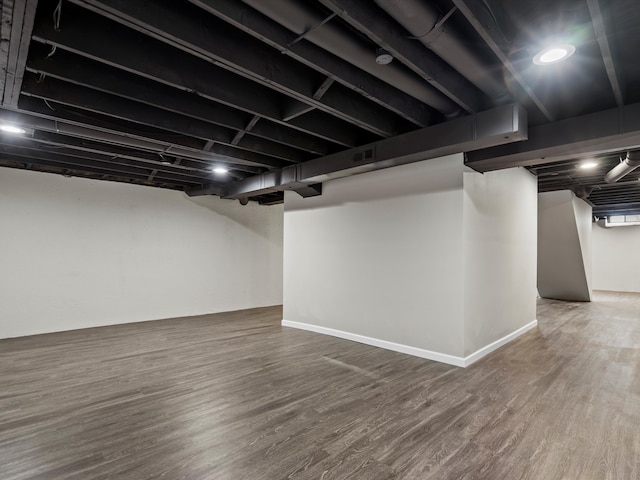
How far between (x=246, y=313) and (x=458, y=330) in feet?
15.2

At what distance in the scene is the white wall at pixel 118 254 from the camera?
5.16 metres

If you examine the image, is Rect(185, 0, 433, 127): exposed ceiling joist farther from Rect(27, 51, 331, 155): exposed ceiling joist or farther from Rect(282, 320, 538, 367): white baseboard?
Rect(282, 320, 538, 367): white baseboard

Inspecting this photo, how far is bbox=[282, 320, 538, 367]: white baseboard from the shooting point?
3781 mm

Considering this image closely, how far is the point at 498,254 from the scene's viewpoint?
14.6 ft

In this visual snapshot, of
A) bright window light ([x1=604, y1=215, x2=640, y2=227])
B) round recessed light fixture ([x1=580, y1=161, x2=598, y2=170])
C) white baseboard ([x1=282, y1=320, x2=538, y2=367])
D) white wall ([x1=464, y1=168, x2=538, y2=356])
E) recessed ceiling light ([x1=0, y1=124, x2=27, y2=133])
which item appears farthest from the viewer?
bright window light ([x1=604, y1=215, x2=640, y2=227])

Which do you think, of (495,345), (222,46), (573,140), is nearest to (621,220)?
(495,345)

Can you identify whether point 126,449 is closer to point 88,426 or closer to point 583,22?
point 88,426

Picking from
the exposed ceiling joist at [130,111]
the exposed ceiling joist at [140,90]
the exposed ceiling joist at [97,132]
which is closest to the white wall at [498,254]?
the exposed ceiling joist at [140,90]

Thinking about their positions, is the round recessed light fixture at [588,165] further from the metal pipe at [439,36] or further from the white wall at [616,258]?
the white wall at [616,258]

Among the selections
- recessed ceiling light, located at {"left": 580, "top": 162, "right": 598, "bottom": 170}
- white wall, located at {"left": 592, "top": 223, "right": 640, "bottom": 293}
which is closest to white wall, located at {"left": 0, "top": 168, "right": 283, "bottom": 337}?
recessed ceiling light, located at {"left": 580, "top": 162, "right": 598, "bottom": 170}

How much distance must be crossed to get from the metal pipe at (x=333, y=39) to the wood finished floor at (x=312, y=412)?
2508 mm

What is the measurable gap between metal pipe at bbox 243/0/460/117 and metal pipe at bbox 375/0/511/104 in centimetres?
35

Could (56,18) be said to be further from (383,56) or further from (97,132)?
(383,56)

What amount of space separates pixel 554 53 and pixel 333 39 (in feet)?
4.44
